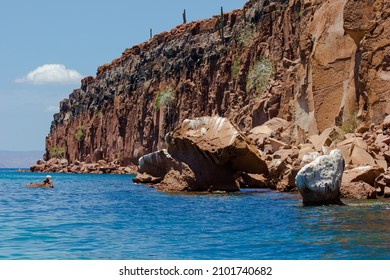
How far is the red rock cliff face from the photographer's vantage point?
1813 inches

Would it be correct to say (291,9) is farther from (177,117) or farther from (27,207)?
(27,207)

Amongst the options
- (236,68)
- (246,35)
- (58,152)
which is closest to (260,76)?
(236,68)

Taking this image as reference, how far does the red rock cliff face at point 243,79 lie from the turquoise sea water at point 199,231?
17.9 m

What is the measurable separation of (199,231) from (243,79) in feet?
250

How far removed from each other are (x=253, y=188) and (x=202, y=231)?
26033 millimetres

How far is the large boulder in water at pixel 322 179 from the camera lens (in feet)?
85.7

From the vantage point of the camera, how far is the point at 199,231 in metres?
20.8

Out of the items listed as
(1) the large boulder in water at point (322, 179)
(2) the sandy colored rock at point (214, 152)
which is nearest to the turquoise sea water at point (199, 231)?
(1) the large boulder in water at point (322, 179)

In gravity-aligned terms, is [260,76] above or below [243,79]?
below

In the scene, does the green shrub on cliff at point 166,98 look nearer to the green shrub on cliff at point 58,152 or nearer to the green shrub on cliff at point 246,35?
the green shrub on cliff at point 246,35

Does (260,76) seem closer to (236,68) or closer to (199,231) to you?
(236,68)

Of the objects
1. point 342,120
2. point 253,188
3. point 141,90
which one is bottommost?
point 253,188

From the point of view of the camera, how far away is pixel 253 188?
46438 mm
